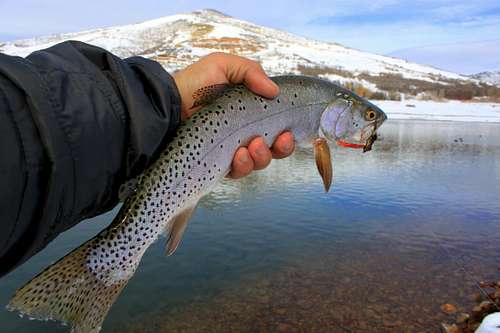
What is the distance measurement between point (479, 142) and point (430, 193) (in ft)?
45.8

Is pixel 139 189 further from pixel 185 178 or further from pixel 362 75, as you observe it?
pixel 362 75

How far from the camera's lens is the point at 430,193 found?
13.8 meters

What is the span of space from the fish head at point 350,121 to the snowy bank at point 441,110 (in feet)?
132

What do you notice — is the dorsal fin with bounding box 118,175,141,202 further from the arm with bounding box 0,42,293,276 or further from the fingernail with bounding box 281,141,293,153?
the fingernail with bounding box 281,141,293,153

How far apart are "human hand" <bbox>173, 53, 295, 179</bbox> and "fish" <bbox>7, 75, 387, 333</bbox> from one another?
0.20ft

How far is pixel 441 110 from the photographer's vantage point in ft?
150

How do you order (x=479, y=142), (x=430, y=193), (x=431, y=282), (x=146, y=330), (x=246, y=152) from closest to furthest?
(x=246, y=152) → (x=146, y=330) → (x=431, y=282) → (x=430, y=193) → (x=479, y=142)

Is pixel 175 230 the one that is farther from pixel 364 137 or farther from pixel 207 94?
pixel 364 137

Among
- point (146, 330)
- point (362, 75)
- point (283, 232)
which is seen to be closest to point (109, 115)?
point (146, 330)

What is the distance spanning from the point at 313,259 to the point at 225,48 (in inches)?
2931

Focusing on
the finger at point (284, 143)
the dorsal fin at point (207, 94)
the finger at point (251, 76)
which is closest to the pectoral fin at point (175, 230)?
the dorsal fin at point (207, 94)

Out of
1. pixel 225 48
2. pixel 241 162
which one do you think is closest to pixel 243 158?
pixel 241 162

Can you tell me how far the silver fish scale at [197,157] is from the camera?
2.56 metres

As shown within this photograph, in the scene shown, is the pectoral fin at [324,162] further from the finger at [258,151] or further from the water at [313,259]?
the water at [313,259]
